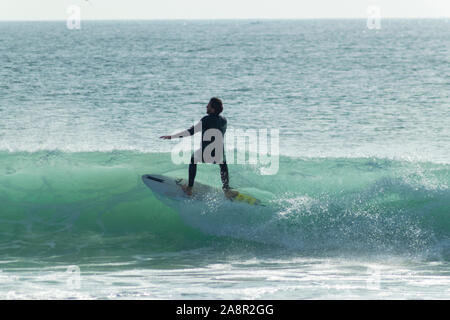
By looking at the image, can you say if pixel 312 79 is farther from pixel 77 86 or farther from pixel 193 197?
pixel 193 197

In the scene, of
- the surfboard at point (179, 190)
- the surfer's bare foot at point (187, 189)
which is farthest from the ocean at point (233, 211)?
the surfer's bare foot at point (187, 189)

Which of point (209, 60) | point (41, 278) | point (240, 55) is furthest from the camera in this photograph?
point (240, 55)

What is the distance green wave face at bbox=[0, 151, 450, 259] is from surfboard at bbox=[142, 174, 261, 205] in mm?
124

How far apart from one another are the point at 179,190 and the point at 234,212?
98 cm

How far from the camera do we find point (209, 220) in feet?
35.6

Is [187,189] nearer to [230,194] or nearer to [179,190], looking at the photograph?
[179,190]

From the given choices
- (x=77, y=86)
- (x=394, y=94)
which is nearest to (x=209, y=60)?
(x=77, y=86)

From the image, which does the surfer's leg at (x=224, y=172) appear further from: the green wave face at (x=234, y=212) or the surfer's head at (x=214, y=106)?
the surfer's head at (x=214, y=106)

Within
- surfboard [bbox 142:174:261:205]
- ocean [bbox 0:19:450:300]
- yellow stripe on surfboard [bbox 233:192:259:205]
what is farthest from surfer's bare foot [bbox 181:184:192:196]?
yellow stripe on surfboard [bbox 233:192:259:205]

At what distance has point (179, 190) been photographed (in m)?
11.0

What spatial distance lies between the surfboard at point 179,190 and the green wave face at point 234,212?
124 millimetres

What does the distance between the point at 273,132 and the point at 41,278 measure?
520 inches

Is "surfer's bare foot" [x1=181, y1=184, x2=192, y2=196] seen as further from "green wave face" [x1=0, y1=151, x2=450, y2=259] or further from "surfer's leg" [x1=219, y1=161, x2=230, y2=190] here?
"surfer's leg" [x1=219, y1=161, x2=230, y2=190]
